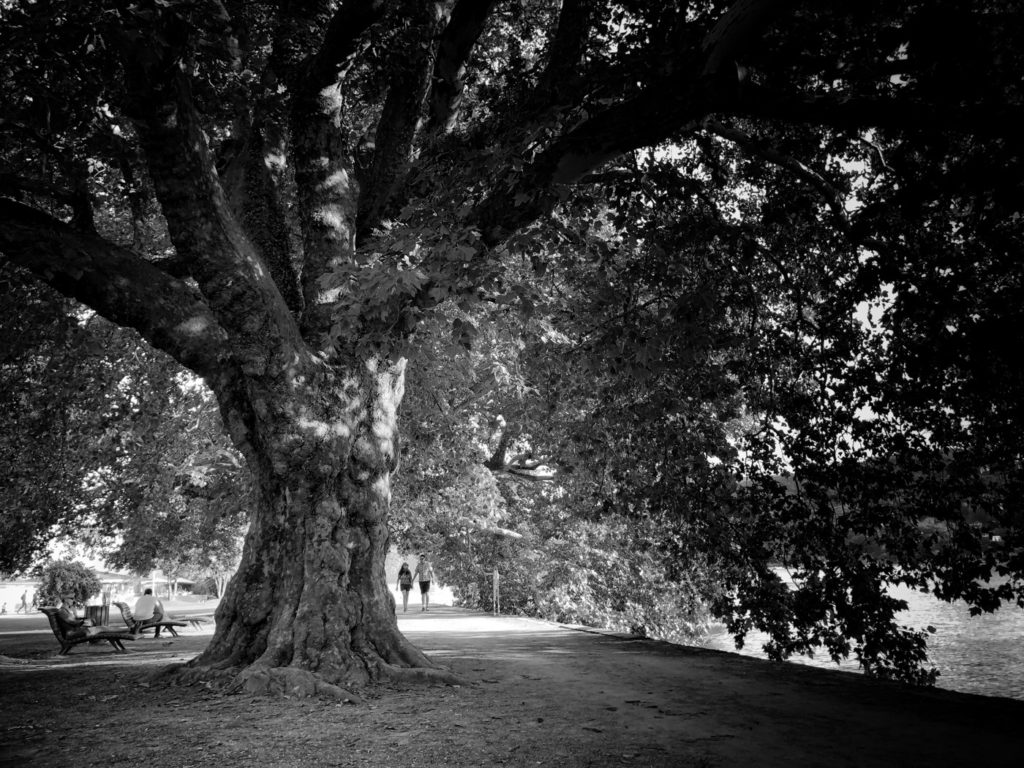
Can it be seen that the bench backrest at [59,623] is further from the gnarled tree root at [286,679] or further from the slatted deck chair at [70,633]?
the gnarled tree root at [286,679]

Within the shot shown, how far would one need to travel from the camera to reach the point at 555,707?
5.31m

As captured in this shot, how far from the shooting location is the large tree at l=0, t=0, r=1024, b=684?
17.0 ft

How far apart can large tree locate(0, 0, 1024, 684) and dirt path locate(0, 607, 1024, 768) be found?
97 centimetres

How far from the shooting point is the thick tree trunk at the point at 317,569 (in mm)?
6270

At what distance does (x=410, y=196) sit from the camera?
27.7ft

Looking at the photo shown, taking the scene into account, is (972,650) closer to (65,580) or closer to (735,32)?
(735,32)

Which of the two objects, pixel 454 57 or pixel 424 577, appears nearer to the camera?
pixel 454 57


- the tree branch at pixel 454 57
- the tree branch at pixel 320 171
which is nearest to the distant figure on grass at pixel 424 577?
the tree branch at pixel 320 171

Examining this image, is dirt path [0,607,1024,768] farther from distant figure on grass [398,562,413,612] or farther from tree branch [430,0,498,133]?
distant figure on grass [398,562,413,612]

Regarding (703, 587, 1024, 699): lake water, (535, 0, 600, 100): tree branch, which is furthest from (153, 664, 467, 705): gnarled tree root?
(535, 0, 600, 100): tree branch

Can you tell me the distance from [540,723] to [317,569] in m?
2.93

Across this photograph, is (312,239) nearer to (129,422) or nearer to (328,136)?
(328,136)

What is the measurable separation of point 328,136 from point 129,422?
998 centimetres

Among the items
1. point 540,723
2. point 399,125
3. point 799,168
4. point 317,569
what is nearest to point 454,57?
point 399,125
